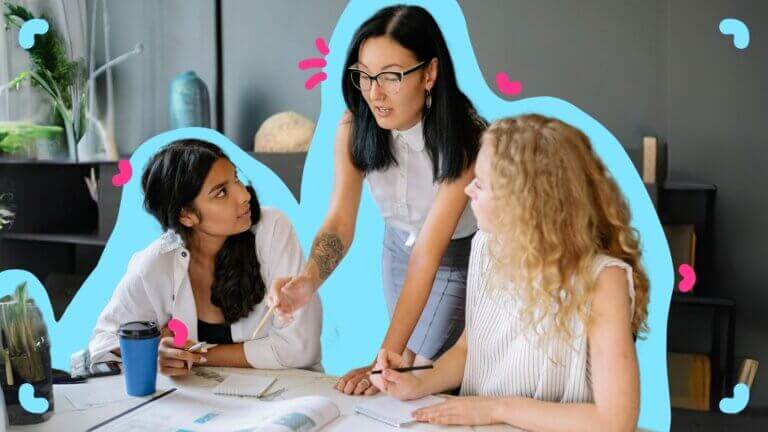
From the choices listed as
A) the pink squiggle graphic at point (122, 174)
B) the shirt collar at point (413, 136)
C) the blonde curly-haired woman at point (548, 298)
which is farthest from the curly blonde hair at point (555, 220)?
the pink squiggle graphic at point (122, 174)

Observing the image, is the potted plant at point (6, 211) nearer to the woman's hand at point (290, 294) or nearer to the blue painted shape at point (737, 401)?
the woman's hand at point (290, 294)

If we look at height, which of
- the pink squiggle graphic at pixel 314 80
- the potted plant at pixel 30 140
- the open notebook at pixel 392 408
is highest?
the pink squiggle graphic at pixel 314 80

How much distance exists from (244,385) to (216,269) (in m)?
0.44

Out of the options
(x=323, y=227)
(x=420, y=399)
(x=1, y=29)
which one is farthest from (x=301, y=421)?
(x=1, y=29)

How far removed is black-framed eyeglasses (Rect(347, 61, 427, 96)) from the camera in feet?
5.74

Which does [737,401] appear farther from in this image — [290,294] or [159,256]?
[159,256]

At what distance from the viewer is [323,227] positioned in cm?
201

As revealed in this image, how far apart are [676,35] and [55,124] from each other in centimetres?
171

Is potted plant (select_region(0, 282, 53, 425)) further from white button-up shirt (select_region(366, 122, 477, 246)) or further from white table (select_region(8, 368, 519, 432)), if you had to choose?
white button-up shirt (select_region(366, 122, 477, 246))

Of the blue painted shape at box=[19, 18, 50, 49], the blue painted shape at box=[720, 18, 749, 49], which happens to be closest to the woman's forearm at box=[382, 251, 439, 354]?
the blue painted shape at box=[720, 18, 749, 49]

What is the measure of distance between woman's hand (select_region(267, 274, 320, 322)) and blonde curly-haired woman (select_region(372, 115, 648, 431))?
0.46m

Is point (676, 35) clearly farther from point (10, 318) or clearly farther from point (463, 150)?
point (10, 318)

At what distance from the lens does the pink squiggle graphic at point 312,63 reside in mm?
1962

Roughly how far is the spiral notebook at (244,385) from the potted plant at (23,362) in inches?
13.6
